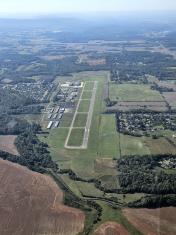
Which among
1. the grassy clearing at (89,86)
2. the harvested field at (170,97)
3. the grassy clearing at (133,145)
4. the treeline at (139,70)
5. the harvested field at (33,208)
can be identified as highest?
the harvested field at (33,208)

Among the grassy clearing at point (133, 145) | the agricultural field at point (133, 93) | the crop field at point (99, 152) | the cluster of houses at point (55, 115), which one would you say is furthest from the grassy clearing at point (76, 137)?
the agricultural field at point (133, 93)

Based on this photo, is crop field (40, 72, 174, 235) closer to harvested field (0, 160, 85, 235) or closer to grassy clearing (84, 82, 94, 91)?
harvested field (0, 160, 85, 235)

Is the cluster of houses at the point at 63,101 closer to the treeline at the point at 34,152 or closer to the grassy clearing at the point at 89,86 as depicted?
the grassy clearing at the point at 89,86

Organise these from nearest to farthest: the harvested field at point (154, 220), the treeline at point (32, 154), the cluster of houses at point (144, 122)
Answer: the harvested field at point (154, 220)
the treeline at point (32, 154)
the cluster of houses at point (144, 122)

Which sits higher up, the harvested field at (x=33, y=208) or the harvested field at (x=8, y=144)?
the harvested field at (x=33, y=208)

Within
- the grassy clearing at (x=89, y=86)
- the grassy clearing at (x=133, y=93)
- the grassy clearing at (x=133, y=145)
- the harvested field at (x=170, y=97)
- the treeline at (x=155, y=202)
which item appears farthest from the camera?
the grassy clearing at (x=89, y=86)

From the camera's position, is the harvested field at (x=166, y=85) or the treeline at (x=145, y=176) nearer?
the treeline at (x=145, y=176)

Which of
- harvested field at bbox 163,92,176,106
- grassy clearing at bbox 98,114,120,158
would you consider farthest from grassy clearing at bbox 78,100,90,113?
harvested field at bbox 163,92,176,106
